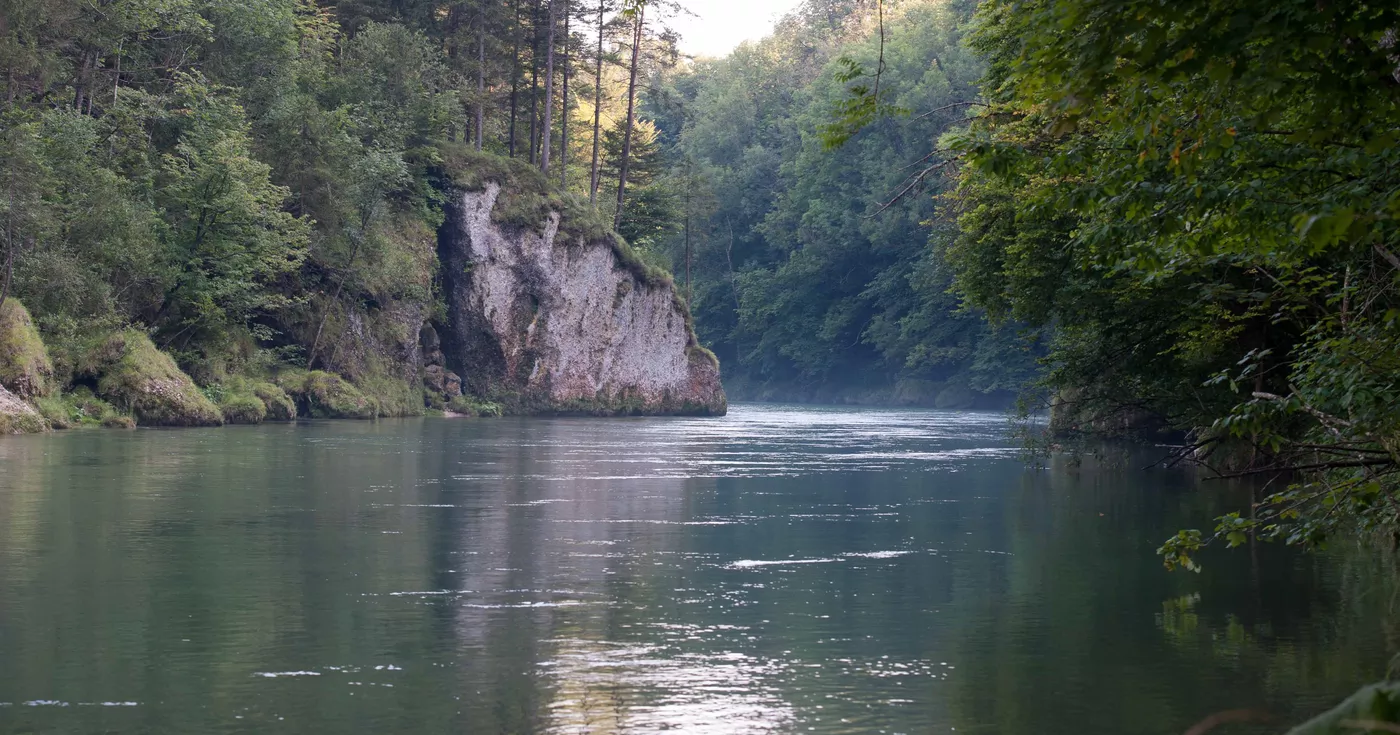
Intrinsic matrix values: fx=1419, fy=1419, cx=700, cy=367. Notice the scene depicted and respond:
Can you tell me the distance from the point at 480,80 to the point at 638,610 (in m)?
46.4

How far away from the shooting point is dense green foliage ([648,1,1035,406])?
2795 inches

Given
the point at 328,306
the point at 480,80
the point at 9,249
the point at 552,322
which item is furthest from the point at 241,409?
the point at 480,80

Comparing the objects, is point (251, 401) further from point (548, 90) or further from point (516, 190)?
point (548, 90)

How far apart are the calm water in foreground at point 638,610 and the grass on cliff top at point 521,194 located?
30.0 meters

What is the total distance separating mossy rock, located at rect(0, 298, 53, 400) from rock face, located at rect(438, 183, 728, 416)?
1936 centimetres

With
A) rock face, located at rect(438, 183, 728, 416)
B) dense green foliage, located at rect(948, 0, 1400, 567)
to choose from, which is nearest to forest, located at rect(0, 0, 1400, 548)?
dense green foliage, located at rect(948, 0, 1400, 567)

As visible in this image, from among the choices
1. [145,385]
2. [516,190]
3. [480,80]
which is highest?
[480,80]

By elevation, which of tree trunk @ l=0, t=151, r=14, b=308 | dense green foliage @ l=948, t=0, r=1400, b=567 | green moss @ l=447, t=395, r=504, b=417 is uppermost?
tree trunk @ l=0, t=151, r=14, b=308

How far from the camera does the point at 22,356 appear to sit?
32188 mm

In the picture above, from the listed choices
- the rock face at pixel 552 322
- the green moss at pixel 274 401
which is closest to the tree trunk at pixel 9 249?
the green moss at pixel 274 401

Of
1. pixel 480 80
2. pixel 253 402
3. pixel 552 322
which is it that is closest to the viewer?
pixel 253 402

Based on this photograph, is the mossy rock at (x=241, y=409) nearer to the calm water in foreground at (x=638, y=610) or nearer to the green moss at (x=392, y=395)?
the green moss at (x=392, y=395)

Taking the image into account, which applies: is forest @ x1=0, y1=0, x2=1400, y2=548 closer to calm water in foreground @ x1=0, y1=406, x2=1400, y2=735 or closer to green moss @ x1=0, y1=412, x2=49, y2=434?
calm water in foreground @ x1=0, y1=406, x2=1400, y2=735

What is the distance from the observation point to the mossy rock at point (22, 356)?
31984mm
